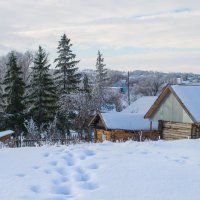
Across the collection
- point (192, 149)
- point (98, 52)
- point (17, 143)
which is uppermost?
point (98, 52)

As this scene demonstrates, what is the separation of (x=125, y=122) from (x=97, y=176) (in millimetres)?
24269

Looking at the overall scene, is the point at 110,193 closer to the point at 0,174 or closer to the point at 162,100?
the point at 0,174

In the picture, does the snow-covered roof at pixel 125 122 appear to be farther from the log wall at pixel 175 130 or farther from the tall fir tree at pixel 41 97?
the tall fir tree at pixel 41 97

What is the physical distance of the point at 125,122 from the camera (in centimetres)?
3111

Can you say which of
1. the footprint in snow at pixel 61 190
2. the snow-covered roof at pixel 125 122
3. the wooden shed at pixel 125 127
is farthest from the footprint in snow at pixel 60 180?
the snow-covered roof at pixel 125 122

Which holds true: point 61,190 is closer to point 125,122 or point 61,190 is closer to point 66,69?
point 125,122

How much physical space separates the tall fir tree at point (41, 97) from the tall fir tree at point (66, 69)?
362cm

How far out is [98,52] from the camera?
77438 mm

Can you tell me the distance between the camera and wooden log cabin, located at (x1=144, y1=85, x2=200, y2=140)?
76.8ft

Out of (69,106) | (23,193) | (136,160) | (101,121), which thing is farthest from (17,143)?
(23,193)

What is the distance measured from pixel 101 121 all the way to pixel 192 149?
2240cm

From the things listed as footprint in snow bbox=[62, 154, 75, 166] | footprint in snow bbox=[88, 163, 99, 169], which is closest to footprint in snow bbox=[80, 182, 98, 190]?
footprint in snow bbox=[88, 163, 99, 169]

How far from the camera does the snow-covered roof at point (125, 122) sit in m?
30.8

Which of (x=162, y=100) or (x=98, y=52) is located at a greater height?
(x=98, y=52)
